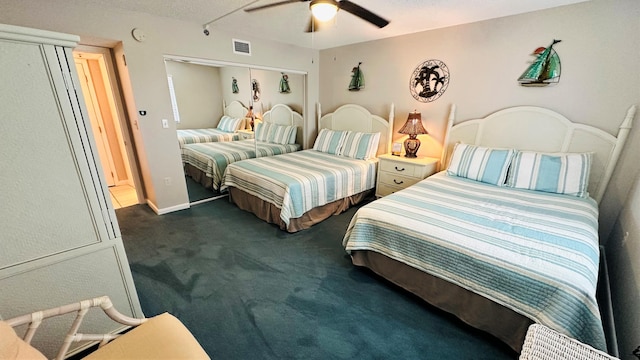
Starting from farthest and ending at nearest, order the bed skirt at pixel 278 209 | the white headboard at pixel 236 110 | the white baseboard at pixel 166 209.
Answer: the white headboard at pixel 236 110, the white baseboard at pixel 166 209, the bed skirt at pixel 278 209

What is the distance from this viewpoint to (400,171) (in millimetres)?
3186

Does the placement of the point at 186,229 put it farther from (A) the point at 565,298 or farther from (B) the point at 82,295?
(A) the point at 565,298

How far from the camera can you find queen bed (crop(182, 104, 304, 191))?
355 centimetres

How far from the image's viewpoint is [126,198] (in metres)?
3.67

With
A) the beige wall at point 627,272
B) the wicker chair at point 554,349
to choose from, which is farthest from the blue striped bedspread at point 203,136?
the beige wall at point 627,272

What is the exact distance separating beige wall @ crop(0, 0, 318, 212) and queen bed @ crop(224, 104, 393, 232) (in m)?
0.79

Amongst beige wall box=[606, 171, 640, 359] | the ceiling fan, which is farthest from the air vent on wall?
beige wall box=[606, 171, 640, 359]

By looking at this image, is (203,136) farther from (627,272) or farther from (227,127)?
(627,272)

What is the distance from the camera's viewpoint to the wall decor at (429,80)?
120 inches

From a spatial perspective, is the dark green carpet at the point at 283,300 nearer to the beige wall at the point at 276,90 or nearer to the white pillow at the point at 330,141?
the white pillow at the point at 330,141

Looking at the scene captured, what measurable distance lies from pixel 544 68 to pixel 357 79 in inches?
86.9

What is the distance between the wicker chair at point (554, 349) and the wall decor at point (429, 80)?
9.11ft

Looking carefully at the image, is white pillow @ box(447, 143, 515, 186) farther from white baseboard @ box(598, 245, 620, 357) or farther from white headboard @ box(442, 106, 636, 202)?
white baseboard @ box(598, 245, 620, 357)

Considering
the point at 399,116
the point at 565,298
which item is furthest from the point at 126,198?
the point at 565,298
